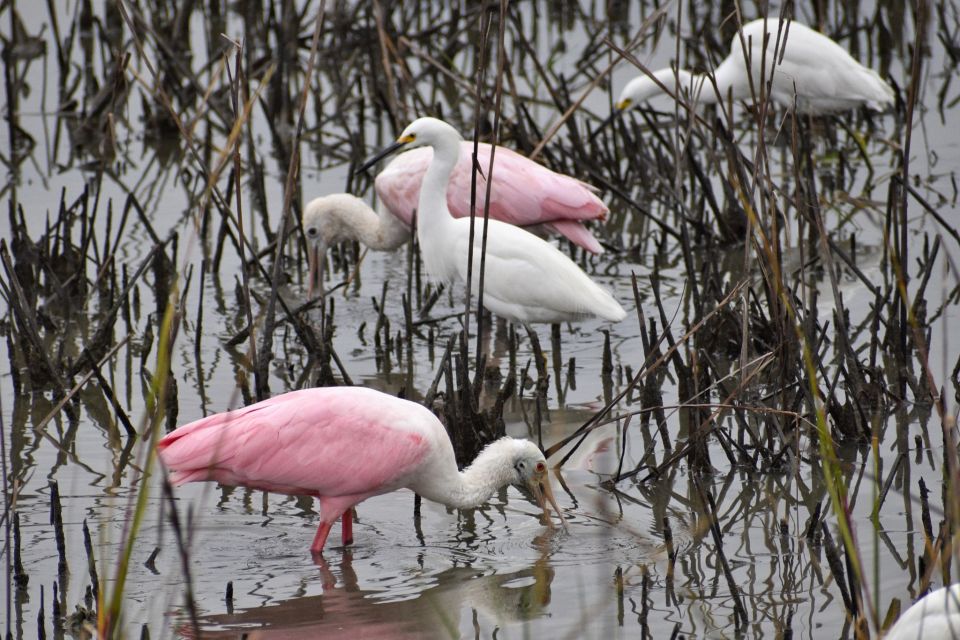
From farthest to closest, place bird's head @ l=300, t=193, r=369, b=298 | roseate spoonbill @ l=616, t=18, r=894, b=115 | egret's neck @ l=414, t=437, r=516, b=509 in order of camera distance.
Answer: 1. roseate spoonbill @ l=616, t=18, r=894, b=115
2. bird's head @ l=300, t=193, r=369, b=298
3. egret's neck @ l=414, t=437, r=516, b=509

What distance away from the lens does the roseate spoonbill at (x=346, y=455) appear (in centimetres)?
473

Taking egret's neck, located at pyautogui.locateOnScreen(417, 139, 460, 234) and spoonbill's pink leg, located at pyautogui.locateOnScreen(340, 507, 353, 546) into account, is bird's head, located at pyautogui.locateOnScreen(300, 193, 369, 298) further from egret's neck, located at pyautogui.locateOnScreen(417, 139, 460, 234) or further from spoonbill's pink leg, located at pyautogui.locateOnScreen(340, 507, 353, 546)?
spoonbill's pink leg, located at pyautogui.locateOnScreen(340, 507, 353, 546)

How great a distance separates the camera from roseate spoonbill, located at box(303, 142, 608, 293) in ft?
25.8

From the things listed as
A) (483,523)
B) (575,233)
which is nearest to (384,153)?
(575,233)

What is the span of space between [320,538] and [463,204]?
146 inches

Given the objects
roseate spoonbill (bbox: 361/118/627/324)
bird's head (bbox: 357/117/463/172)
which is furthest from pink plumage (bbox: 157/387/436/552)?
bird's head (bbox: 357/117/463/172)

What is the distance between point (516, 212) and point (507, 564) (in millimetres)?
3589

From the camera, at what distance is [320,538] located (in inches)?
186

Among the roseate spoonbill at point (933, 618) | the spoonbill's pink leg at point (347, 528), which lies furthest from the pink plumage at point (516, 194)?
the roseate spoonbill at point (933, 618)

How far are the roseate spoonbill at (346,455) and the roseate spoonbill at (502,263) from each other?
1.84 m

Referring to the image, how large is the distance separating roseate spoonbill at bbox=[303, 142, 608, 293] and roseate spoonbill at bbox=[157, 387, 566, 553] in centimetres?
306

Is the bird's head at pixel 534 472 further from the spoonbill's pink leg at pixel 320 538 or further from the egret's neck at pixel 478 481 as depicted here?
the spoonbill's pink leg at pixel 320 538

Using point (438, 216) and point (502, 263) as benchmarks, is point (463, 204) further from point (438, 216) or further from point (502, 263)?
point (502, 263)

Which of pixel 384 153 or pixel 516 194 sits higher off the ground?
pixel 384 153
